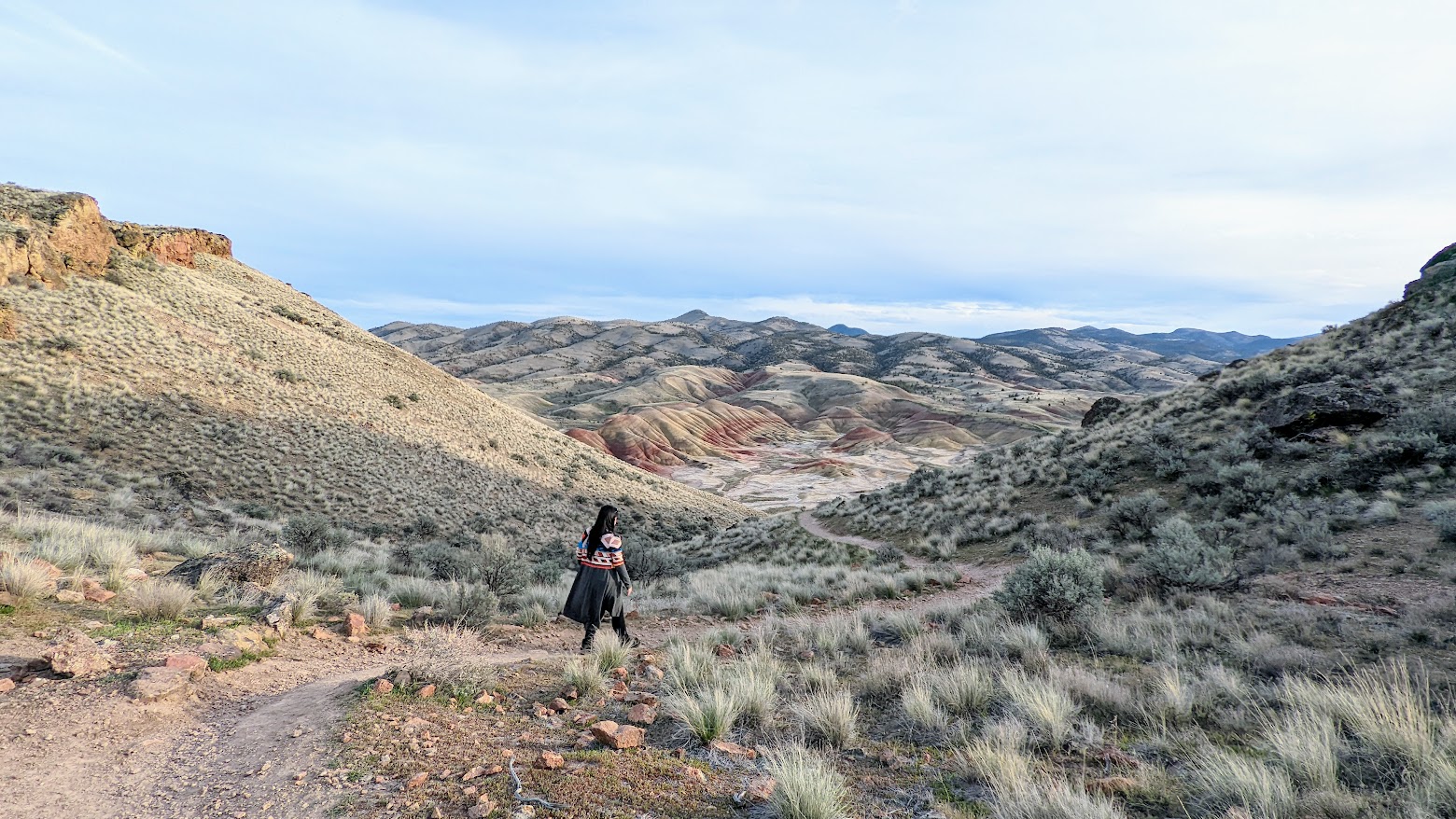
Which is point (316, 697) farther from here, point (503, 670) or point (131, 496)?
point (131, 496)

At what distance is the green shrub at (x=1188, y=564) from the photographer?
336 inches

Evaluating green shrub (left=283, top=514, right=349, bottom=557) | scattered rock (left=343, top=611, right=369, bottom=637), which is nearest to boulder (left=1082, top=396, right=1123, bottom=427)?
scattered rock (left=343, top=611, right=369, bottom=637)

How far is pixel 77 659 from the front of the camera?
4.91 metres

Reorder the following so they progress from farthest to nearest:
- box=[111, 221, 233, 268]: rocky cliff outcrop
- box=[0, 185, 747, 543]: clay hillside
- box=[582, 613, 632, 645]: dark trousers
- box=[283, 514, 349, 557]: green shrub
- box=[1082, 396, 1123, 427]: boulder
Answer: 1. box=[111, 221, 233, 268]: rocky cliff outcrop
2. box=[1082, 396, 1123, 427]: boulder
3. box=[0, 185, 747, 543]: clay hillside
4. box=[283, 514, 349, 557]: green shrub
5. box=[582, 613, 632, 645]: dark trousers

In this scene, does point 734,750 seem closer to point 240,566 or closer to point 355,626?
point 355,626

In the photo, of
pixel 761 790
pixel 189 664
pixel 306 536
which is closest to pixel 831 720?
pixel 761 790

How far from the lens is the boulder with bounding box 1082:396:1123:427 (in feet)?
90.6

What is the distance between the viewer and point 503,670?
6285 mm

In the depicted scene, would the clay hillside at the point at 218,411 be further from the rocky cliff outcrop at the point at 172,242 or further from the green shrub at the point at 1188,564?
the green shrub at the point at 1188,564

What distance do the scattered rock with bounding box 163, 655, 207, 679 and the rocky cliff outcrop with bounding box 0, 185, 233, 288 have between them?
3281cm

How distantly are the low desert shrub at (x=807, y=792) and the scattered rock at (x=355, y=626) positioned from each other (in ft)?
20.7

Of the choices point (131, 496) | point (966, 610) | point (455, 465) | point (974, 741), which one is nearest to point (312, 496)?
point (131, 496)

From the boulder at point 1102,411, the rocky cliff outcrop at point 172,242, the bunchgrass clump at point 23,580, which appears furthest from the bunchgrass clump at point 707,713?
the rocky cliff outcrop at point 172,242

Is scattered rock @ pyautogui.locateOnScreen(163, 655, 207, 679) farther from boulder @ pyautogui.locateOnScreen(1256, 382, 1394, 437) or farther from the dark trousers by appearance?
boulder @ pyautogui.locateOnScreen(1256, 382, 1394, 437)
